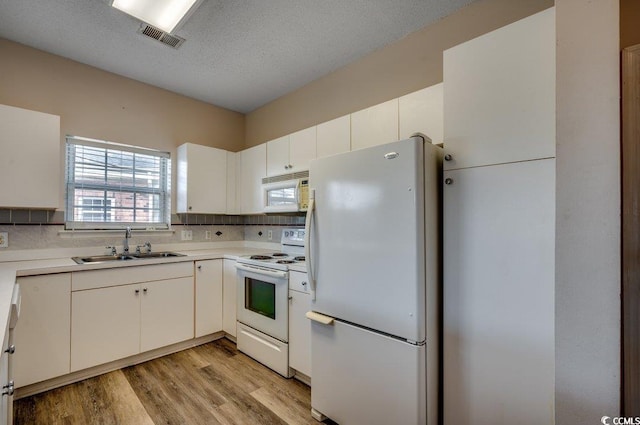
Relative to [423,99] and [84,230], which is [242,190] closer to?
[84,230]

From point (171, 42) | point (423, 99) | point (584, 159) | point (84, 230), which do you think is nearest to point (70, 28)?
point (171, 42)

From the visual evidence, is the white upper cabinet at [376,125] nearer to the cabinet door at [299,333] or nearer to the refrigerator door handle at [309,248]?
the refrigerator door handle at [309,248]

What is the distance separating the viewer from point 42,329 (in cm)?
206

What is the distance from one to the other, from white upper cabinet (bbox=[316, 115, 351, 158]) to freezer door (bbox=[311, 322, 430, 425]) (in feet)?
4.37

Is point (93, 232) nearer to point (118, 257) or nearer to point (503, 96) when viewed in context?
point (118, 257)

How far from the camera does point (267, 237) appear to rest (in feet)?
11.5

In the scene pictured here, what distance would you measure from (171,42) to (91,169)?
146cm

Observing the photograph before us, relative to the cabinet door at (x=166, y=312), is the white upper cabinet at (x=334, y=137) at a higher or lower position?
higher

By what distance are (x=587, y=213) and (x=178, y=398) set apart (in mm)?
2487

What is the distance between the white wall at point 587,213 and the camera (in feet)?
2.98

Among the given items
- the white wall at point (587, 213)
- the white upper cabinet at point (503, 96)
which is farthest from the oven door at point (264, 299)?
the white wall at point (587, 213)

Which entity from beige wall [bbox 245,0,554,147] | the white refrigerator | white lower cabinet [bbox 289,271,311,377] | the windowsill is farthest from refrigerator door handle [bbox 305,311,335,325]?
the windowsill

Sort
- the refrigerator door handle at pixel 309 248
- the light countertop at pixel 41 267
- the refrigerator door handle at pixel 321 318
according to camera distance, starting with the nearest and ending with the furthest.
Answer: the light countertop at pixel 41 267, the refrigerator door handle at pixel 321 318, the refrigerator door handle at pixel 309 248

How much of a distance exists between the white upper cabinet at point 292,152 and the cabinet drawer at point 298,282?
3.04 ft
